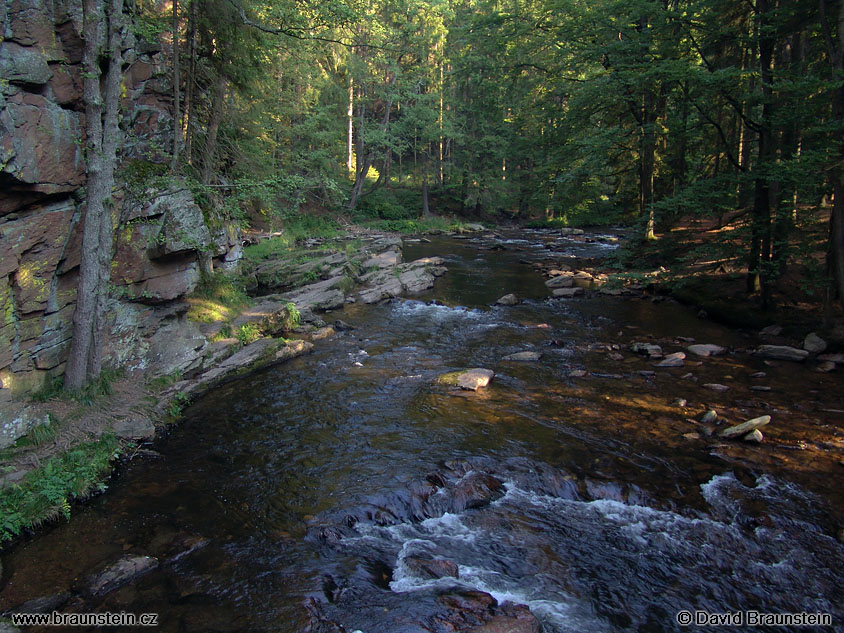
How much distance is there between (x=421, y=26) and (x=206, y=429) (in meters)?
34.8

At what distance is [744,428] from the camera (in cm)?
771

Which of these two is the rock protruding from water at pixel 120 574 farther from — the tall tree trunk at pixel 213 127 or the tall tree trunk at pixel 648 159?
the tall tree trunk at pixel 648 159

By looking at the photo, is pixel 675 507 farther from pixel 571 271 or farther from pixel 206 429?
pixel 571 271

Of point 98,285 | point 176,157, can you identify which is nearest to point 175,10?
point 176,157

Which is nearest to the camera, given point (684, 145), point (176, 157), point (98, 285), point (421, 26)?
point (98, 285)

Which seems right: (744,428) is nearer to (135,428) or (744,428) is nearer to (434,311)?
(434,311)

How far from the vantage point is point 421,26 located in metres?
34.6

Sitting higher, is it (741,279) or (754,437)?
(741,279)

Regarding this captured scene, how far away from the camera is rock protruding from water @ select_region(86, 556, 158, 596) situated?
16.4 ft

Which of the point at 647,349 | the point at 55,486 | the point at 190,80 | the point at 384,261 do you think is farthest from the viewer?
the point at 384,261

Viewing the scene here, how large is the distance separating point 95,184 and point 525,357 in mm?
9175

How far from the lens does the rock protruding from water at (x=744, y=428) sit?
25.3 ft

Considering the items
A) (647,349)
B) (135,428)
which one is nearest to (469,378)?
(647,349)

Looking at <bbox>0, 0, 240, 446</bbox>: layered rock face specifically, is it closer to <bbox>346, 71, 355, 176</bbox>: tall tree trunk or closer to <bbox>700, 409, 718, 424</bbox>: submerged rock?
<bbox>700, 409, 718, 424</bbox>: submerged rock
